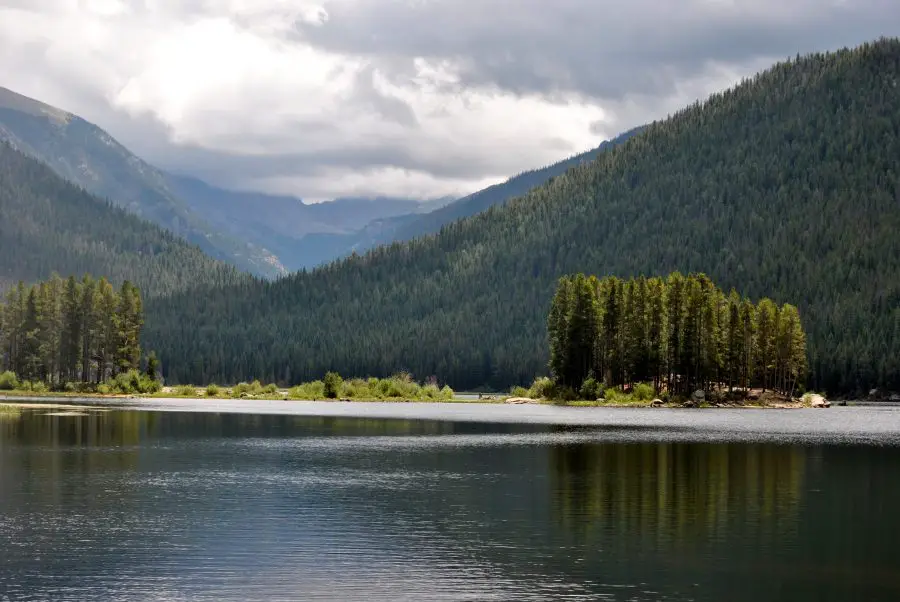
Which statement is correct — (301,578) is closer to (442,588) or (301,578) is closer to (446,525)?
(442,588)

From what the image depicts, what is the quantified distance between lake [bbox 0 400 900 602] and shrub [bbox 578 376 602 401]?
8184 centimetres

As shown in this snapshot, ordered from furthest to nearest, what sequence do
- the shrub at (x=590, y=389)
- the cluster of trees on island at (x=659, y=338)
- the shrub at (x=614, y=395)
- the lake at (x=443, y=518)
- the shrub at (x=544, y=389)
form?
the shrub at (x=544, y=389) < the shrub at (x=590, y=389) < the shrub at (x=614, y=395) < the cluster of trees on island at (x=659, y=338) < the lake at (x=443, y=518)

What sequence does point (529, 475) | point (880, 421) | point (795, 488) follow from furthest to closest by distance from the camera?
point (880, 421), point (529, 475), point (795, 488)

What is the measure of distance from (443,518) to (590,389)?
133431 millimetres

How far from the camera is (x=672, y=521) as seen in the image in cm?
5009

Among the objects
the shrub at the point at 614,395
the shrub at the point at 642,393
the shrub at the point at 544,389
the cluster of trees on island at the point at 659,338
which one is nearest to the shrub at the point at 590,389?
the cluster of trees on island at the point at 659,338

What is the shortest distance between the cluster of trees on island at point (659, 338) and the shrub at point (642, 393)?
155 inches

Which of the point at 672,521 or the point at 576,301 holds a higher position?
the point at 576,301

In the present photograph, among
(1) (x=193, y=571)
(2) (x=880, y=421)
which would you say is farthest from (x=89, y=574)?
(2) (x=880, y=421)

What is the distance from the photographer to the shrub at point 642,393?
179250 millimetres

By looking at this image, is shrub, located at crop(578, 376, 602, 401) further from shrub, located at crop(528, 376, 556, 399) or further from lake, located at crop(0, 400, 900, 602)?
lake, located at crop(0, 400, 900, 602)

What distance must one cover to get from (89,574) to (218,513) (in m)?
13.7

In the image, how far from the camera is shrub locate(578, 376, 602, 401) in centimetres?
18162

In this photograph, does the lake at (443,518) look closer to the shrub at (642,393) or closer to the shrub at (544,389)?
Result: the shrub at (642,393)
